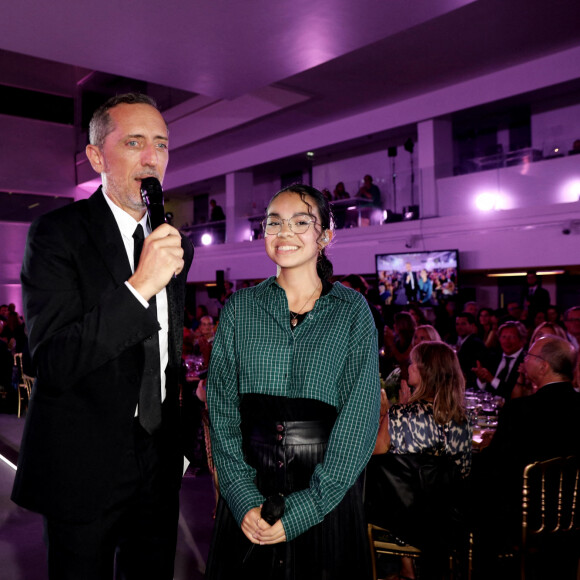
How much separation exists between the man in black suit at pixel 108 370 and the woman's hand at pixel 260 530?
20cm

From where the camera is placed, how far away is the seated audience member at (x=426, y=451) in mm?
2537

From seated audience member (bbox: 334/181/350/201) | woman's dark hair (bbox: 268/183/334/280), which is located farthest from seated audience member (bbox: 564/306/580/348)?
seated audience member (bbox: 334/181/350/201)

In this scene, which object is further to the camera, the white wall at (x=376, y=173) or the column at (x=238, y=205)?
the column at (x=238, y=205)

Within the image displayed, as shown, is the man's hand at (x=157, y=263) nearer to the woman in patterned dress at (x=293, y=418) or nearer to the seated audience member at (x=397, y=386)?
the woman in patterned dress at (x=293, y=418)

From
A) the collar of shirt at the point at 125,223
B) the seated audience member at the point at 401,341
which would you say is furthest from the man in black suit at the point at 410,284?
the collar of shirt at the point at 125,223

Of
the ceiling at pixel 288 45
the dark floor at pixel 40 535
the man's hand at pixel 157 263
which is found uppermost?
the ceiling at pixel 288 45

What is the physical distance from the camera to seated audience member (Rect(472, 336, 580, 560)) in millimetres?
2602

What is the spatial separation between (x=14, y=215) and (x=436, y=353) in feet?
55.8

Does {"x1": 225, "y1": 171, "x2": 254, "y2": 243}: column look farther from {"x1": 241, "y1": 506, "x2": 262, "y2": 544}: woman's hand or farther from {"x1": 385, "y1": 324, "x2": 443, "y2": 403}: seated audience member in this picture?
{"x1": 241, "y1": 506, "x2": 262, "y2": 544}: woman's hand

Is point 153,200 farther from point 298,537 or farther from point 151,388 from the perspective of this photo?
point 298,537

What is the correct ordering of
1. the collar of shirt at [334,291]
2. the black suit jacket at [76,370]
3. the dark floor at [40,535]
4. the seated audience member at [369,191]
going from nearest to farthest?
1. the black suit jacket at [76,370]
2. the collar of shirt at [334,291]
3. the dark floor at [40,535]
4. the seated audience member at [369,191]

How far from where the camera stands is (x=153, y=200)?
1.37 metres

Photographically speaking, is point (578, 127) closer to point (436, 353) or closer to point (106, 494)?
point (436, 353)

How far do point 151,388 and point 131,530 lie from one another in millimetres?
385
